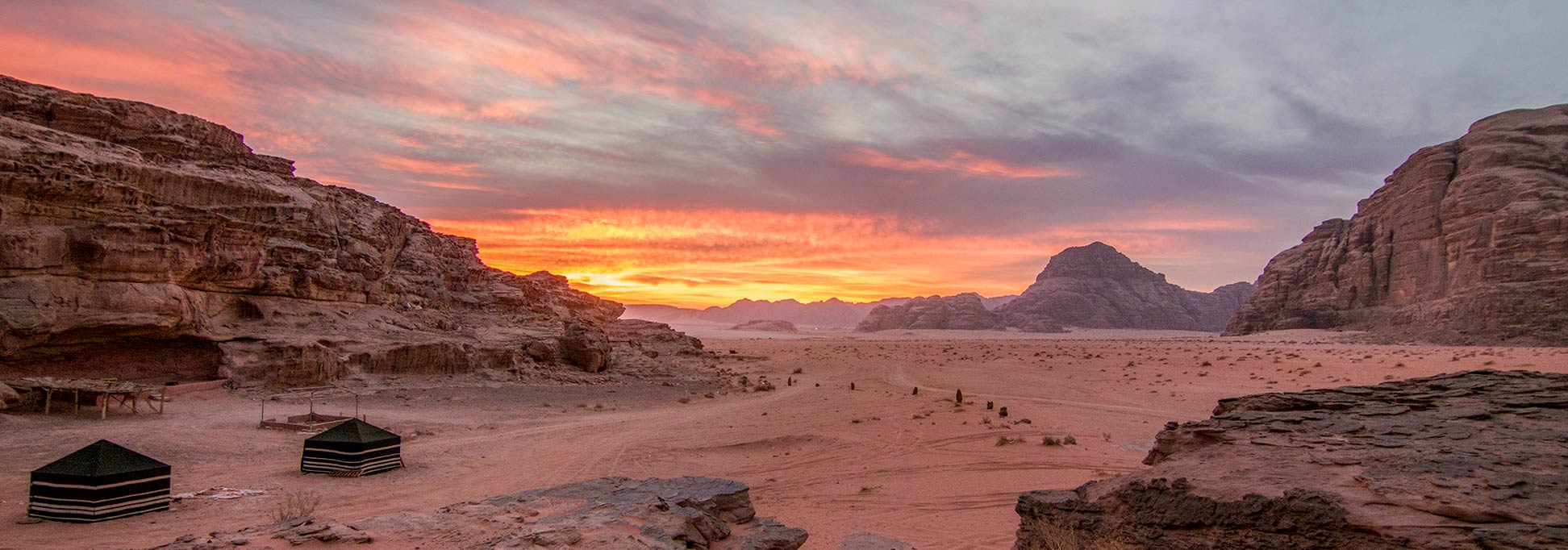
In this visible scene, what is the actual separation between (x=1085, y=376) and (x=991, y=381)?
5.65m

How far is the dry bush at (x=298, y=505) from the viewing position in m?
8.98

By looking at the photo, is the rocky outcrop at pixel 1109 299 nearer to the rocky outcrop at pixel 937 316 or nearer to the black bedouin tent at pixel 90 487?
the rocky outcrop at pixel 937 316

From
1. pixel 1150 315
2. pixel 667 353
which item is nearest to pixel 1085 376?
pixel 667 353

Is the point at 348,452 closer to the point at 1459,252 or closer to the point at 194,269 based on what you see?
the point at 194,269

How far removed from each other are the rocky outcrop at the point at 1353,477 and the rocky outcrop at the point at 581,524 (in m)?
3.66

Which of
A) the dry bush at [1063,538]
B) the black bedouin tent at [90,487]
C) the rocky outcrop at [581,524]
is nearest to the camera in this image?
the dry bush at [1063,538]

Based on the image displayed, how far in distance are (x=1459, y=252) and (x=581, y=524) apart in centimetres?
7017

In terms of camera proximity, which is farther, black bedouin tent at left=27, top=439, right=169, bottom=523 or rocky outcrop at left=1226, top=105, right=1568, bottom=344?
rocky outcrop at left=1226, top=105, right=1568, bottom=344

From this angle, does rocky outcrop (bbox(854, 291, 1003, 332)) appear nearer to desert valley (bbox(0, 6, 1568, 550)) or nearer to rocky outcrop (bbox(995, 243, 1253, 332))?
rocky outcrop (bbox(995, 243, 1253, 332))

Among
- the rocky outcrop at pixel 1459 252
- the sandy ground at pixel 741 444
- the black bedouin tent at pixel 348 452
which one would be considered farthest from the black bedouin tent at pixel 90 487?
the rocky outcrop at pixel 1459 252

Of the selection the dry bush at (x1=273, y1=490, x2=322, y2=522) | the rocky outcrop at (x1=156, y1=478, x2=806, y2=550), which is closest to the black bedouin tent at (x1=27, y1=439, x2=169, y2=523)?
the dry bush at (x1=273, y1=490, x2=322, y2=522)

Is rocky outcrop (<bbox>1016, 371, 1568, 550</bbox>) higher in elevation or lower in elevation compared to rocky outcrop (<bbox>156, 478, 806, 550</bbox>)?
higher

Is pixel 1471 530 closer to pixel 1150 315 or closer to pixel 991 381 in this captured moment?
pixel 991 381

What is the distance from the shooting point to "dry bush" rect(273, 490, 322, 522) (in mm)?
8984
